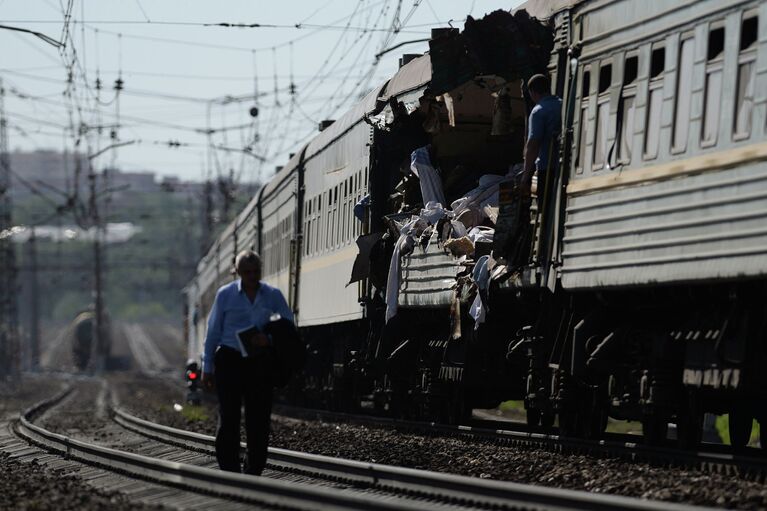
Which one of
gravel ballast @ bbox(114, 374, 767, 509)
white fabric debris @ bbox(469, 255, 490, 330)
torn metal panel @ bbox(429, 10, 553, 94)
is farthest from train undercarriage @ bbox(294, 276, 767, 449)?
torn metal panel @ bbox(429, 10, 553, 94)

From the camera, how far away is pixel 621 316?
13633 mm

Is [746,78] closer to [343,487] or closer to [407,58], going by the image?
[343,487]

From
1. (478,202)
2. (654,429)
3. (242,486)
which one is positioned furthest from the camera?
(478,202)

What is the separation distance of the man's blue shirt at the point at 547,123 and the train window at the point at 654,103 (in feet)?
6.03

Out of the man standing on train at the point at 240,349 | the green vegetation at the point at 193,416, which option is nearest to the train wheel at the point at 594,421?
the man standing on train at the point at 240,349

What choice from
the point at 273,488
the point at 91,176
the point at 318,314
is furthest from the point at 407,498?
the point at 91,176

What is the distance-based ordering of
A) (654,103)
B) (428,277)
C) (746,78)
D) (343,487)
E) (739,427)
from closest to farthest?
(746,78), (343,487), (654,103), (739,427), (428,277)

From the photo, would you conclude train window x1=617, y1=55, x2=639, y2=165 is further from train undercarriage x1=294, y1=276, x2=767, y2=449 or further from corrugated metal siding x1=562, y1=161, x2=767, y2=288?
train undercarriage x1=294, y1=276, x2=767, y2=449

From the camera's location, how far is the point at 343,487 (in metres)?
11.6

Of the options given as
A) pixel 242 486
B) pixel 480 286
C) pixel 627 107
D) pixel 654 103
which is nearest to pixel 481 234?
pixel 480 286

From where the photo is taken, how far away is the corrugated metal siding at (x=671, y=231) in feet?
34.6

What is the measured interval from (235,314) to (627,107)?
365 centimetres

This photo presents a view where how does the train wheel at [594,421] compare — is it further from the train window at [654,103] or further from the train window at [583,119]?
the train window at [654,103]

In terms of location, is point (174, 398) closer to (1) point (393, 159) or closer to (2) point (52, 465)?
(1) point (393, 159)
